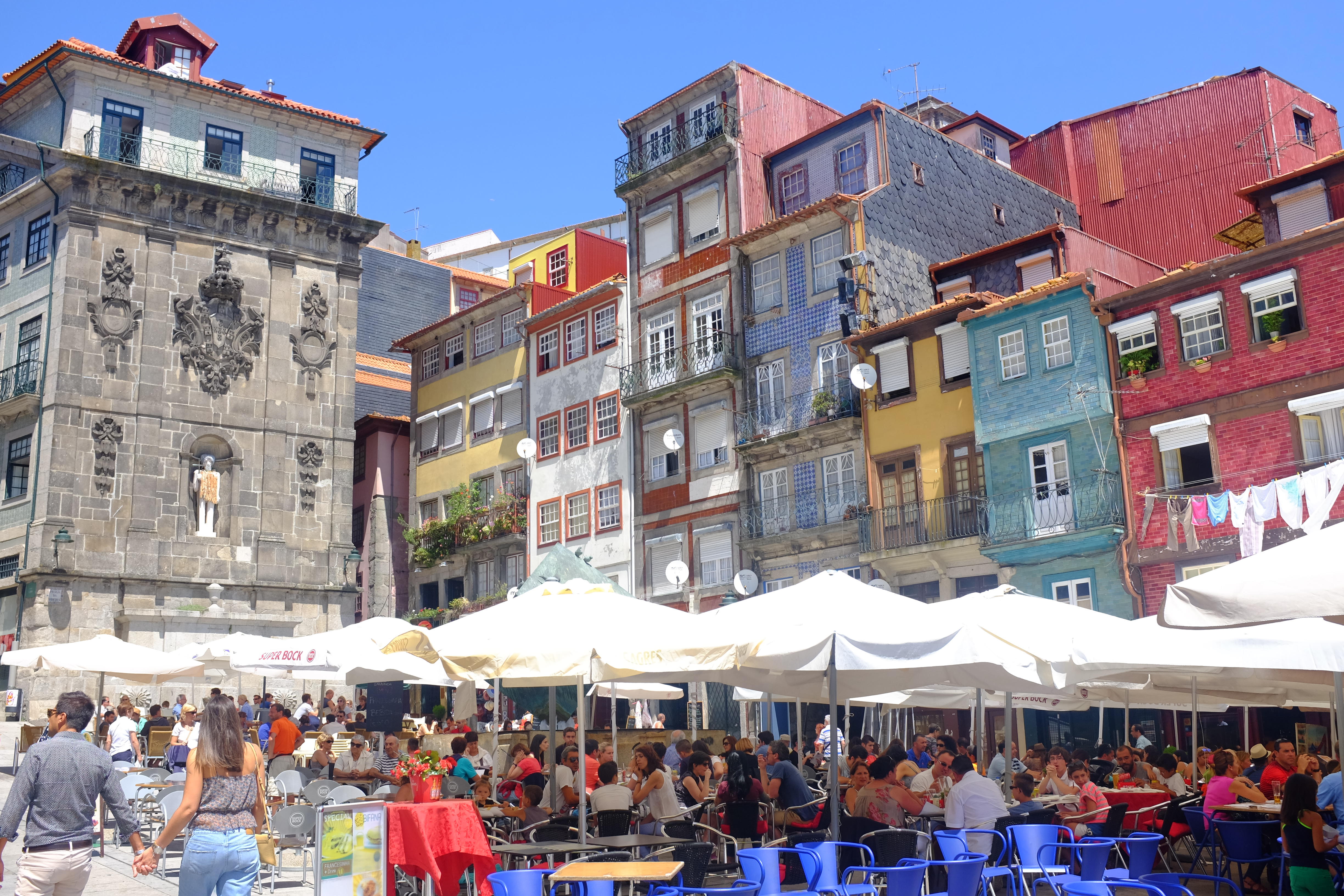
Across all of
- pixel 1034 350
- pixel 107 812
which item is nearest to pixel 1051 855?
pixel 107 812

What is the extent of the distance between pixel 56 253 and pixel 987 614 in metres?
32.3

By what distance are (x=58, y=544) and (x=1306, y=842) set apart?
3255cm

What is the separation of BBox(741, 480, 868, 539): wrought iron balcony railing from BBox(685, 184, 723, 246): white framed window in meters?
8.00

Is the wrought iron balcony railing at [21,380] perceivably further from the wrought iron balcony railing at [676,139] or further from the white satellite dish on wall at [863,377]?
the white satellite dish on wall at [863,377]

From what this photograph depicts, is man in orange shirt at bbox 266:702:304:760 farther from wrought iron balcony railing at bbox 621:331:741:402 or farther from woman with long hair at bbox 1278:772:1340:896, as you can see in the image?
wrought iron balcony railing at bbox 621:331:741:402

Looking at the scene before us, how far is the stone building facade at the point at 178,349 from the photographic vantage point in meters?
34.8

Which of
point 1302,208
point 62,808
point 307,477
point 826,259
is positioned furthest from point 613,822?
point 307,477

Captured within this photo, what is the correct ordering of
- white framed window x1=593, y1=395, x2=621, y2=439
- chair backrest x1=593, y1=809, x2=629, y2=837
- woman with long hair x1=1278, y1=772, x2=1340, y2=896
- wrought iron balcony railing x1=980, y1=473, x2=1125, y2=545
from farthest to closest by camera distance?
1. white framed window x1=593, y1=395, x2=621, y2=439
2. wrought iron balcony railing x1=980, y1=473, x2=1125, y2=545
3. chair backrest x1=593, y1=809, x2=629, y2=837
4. woman with long hair x1=1278, y1=772, x2=1340, y2=896

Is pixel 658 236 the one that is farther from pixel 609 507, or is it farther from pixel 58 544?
pixel 58 544

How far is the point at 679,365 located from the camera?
1396 inches

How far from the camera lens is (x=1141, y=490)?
25906mm

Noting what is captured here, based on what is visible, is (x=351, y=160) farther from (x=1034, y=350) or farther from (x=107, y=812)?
(x=107, y=812)

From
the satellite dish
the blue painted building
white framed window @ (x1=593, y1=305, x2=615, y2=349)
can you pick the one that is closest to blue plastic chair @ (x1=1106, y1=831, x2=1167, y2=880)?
the blue painted building

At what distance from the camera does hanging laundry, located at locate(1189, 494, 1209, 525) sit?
79.3ft
